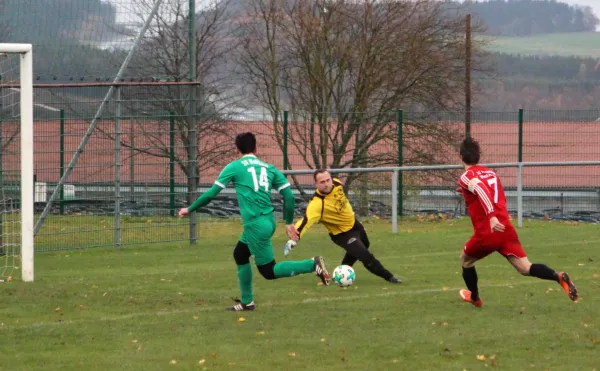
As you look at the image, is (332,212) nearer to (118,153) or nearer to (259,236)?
(259,236)

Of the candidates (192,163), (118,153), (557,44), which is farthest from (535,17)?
(118,153)

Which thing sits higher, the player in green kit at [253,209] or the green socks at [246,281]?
the player in green kit at [253,209]

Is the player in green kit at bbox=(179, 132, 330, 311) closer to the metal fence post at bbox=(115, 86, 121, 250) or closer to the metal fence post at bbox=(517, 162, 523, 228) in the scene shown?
the metal fence post at bbox=(115, 86, 121, 250)

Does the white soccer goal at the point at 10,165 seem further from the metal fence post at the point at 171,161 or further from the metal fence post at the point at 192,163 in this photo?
the metal fence post at the point at 192,163

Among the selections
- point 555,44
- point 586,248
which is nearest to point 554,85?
point 555,44

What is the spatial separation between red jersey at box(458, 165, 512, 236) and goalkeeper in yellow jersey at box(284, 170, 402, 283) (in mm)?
2232

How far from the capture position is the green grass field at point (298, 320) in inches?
294

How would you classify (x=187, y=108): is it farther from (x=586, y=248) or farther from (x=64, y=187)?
(x=586, y=248)

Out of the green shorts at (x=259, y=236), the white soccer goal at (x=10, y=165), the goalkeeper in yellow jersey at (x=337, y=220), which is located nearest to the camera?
the green shorts at (x=259, y=236)

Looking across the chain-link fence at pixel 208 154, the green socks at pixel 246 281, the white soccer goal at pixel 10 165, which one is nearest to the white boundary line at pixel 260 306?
the green socks at pixel 246 281

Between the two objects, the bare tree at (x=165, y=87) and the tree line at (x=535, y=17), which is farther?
the tree line at (x=535, y=17)

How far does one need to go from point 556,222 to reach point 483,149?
2.48m

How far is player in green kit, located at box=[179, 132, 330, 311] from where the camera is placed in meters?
9.41

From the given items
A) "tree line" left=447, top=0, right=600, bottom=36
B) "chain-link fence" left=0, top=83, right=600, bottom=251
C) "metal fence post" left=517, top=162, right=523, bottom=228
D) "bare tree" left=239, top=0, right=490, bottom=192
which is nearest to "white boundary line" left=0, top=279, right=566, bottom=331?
"chain-link fence" left=0, top=83, right=600, bottom=251
